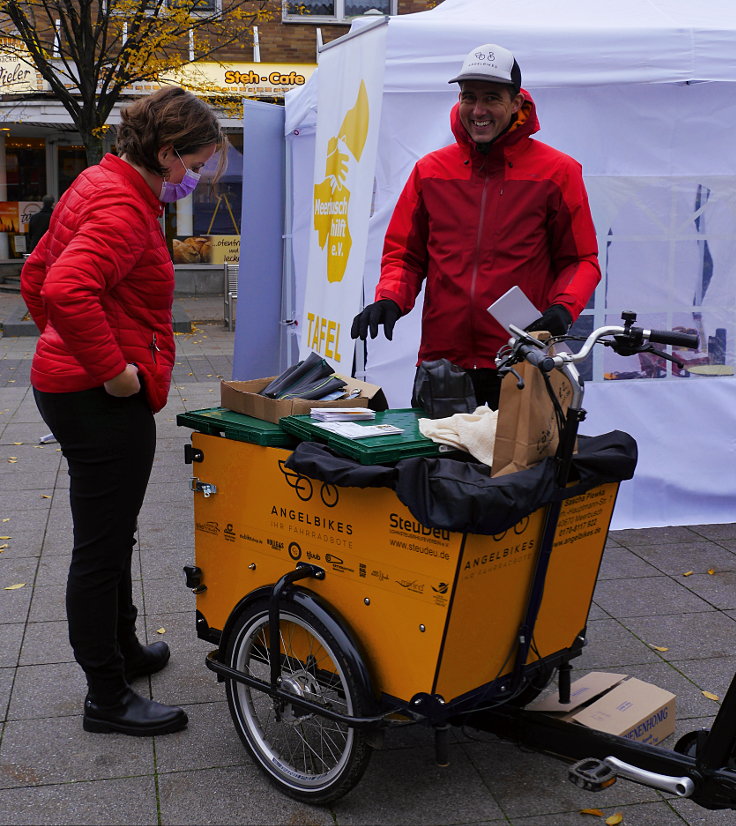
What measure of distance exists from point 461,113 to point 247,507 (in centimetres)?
156

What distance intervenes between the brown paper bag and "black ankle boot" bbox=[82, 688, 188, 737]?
4.70ft

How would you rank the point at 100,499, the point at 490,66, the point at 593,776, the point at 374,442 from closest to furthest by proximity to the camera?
the point at 593,776, the point at 374,442, the point at 100,499, the point at 490,66

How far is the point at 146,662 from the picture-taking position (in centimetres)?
362

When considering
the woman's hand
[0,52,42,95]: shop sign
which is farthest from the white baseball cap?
[0,52,42,95]: shop sign

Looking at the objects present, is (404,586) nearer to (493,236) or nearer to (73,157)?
(493,236)

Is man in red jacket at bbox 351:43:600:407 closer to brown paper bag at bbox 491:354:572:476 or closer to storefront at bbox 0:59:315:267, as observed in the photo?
brown paper bag at bbox 491:354:572:476

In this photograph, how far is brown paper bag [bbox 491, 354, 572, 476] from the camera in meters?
2.49

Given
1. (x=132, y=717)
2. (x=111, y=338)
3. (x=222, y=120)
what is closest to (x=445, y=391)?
(x=111, y=338)

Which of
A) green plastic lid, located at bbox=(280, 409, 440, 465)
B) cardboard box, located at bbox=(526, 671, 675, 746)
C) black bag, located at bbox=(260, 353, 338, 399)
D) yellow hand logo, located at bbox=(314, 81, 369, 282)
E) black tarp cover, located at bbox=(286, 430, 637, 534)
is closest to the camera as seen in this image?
black tarp cover, located at bbox=(286, 430, 637, 534)

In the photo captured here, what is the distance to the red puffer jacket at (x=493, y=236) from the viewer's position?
345 centimetres

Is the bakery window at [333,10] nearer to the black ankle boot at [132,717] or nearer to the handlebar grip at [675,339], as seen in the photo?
the black ankle boot at [132,717]

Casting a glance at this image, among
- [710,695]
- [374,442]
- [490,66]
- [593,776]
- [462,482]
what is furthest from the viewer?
[710,695]

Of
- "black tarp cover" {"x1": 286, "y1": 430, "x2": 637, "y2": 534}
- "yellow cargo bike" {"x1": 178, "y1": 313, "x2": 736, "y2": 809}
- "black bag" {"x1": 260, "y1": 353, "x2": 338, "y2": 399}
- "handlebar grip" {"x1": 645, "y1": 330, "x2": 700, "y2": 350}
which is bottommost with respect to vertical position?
"yellow cargo bike" {"x1": 178, "y1": 313, "x2": 736, "y2": 809}

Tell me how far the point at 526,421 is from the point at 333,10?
762 inches
